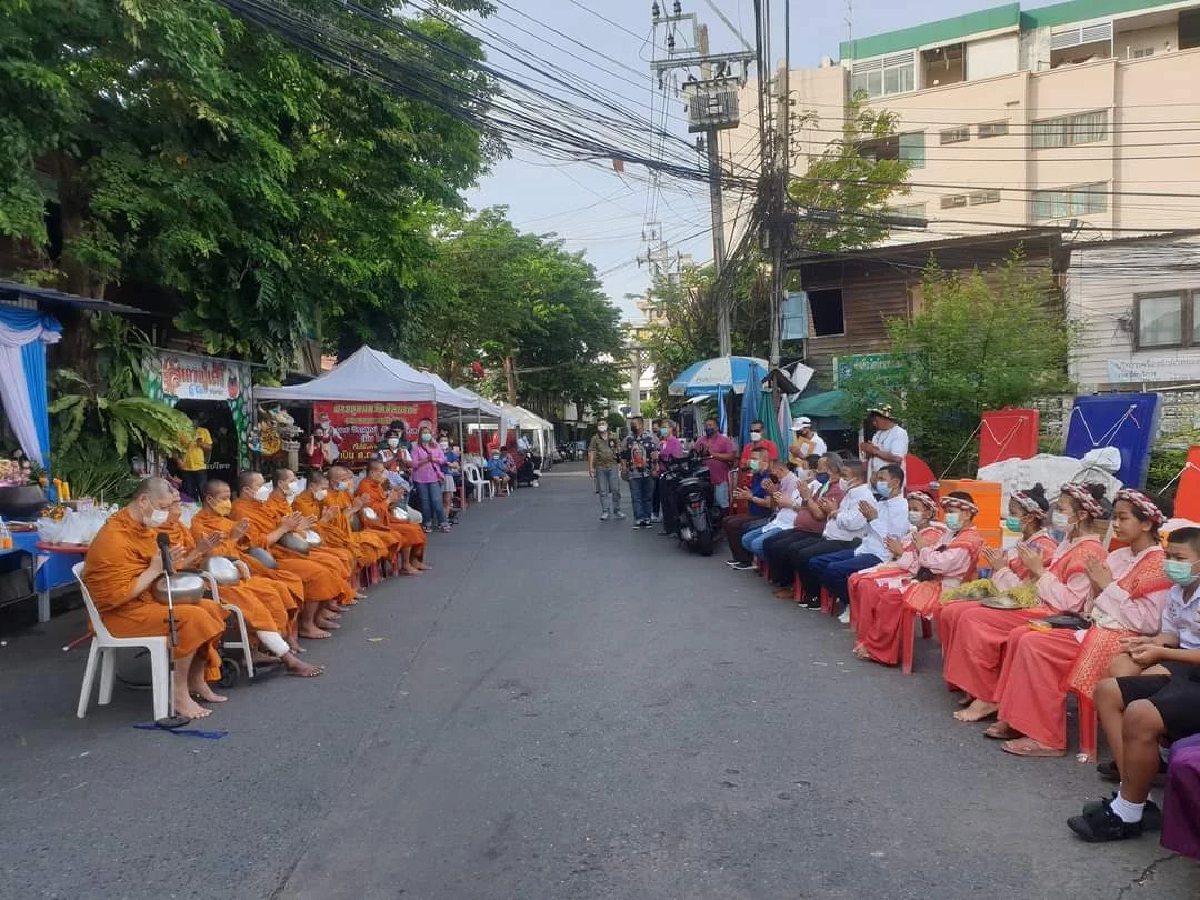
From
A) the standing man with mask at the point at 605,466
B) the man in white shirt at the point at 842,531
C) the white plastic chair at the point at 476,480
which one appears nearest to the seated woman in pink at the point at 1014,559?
the man in white shirt at the point at 842,531

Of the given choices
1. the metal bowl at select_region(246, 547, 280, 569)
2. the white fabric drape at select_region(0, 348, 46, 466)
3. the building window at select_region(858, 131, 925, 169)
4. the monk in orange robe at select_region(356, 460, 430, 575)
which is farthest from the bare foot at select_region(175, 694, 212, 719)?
the building window at select_region(858, 131, 925, 169)

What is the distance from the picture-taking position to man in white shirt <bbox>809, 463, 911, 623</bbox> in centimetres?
742

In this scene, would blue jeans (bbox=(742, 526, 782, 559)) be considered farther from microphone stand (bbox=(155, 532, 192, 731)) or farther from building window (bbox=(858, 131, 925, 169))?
building window (bbox=(858, 131, 925, 169))

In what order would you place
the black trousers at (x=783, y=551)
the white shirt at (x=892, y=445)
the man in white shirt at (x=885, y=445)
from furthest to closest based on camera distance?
1. the white shirt at (x=892, y=445)
2. the man in white shirt at (x=885, y=445)
3. the black trousers at (x=783, y=551)

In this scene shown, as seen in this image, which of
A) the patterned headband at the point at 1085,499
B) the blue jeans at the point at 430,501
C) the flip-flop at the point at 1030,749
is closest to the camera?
the flip-flop at the point at 1030,749

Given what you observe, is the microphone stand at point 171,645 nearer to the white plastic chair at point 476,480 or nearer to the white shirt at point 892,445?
the white shirt at point 892,445

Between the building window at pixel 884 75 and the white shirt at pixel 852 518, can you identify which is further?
the building window at pixel 884 75

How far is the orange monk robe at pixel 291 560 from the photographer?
730 centimetres

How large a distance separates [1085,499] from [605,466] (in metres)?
11.6

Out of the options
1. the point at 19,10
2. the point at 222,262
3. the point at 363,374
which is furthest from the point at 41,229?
the point at 363,374

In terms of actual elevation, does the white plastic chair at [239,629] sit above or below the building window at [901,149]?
below

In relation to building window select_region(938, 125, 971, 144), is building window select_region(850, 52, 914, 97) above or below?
above

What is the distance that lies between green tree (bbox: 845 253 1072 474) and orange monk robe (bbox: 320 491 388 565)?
8353 mm

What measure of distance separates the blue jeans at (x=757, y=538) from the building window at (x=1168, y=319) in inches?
563
